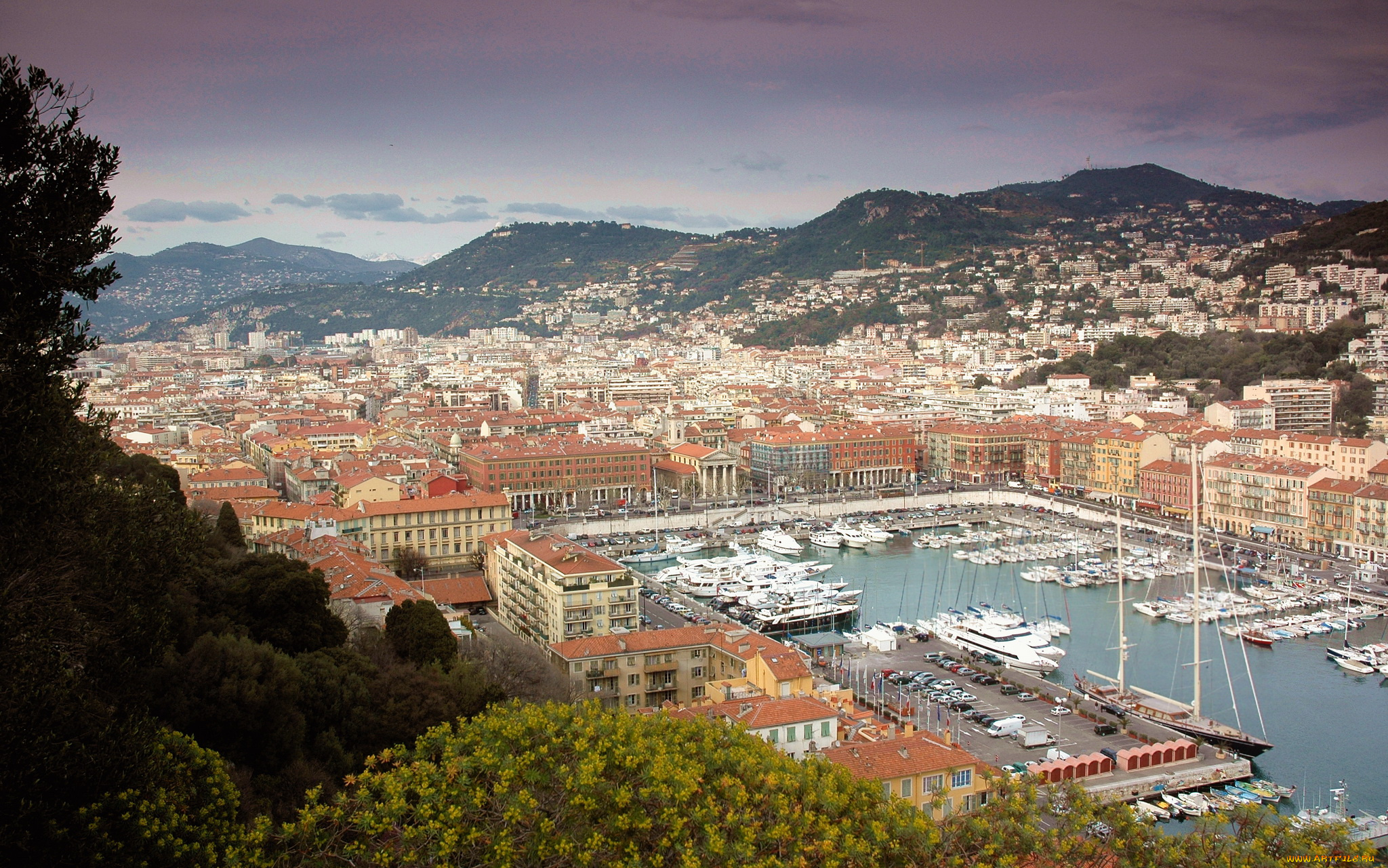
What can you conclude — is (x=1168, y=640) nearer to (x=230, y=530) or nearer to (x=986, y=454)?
(x=230, y=530)

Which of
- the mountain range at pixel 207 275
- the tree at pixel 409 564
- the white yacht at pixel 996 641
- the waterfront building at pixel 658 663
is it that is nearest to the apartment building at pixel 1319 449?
the white yacht at pixel 996 641

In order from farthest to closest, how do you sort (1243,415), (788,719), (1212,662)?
(1243,415), (1212,662), (788,719)

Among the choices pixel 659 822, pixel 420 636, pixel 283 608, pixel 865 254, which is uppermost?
pixel 865 254

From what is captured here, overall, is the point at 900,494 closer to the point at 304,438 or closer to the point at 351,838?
the point at 304,438

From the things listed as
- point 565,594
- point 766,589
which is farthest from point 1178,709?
point 766,589

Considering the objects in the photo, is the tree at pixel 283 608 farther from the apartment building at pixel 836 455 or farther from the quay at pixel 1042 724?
the apartment building at pixel 836 455
